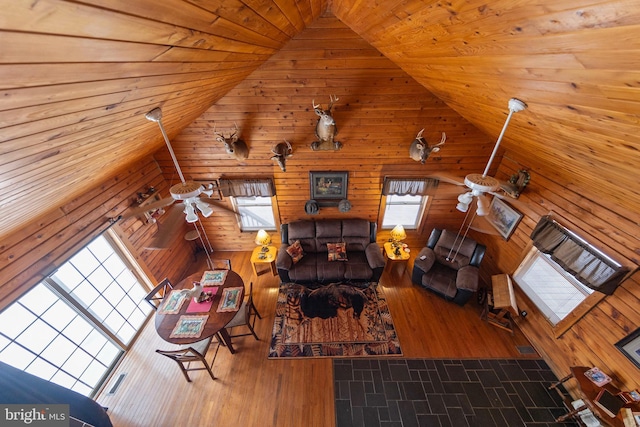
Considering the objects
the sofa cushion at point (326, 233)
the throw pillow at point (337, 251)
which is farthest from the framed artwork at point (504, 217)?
the sofa cushion at point (326, 233)

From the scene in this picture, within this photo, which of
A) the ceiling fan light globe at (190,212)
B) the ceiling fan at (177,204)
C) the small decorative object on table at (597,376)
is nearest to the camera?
the ceiling fan at (177,204)

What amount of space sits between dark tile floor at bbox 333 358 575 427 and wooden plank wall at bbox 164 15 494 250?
276 cm

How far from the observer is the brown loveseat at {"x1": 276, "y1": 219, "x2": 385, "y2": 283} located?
15.4 feet

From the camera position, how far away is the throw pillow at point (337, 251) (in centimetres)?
486

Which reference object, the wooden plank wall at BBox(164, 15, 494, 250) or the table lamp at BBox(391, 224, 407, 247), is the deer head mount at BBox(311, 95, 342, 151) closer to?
the wooden plank wall at BBox(164, 15, 494, 250)

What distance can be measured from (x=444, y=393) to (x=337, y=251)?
109 inches

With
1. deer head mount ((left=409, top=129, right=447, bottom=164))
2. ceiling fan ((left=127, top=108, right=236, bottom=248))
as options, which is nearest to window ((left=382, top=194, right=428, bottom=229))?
deer head mount ((left=409, top=129, right=447, bottom=164))

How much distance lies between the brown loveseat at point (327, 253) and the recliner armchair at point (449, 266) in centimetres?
85

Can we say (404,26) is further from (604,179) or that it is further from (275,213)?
(275,213)

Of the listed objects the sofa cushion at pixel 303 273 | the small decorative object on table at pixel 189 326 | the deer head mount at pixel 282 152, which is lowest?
the sofa cushion at pixel 303 273

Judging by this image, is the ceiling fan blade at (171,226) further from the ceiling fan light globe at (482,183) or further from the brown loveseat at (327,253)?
the ceiling fan light globe at (482,183)

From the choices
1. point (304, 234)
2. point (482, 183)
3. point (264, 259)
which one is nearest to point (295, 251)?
point (304, 234)

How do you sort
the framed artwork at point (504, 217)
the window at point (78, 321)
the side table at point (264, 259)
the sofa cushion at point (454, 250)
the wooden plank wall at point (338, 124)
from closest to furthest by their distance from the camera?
1. the window at point (78, 321)
2. the wooden plank wall at point (338, 124)
3. the framed artwork at point (504, 217)
4. the sofa cushion at point (454, 250)
5. the side table at point (264, 259)

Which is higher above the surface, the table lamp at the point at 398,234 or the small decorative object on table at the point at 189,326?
the table lamp at the point at 398,234
